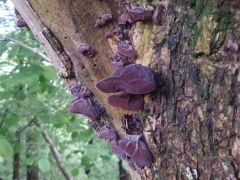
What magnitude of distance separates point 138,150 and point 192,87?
265 mm

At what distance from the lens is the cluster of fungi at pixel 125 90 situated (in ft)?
3.53

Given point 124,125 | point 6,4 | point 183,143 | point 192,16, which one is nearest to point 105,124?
point 124,125

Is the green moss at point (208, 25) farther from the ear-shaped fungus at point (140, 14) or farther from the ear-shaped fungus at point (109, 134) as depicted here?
the ear-shaped fungus at point (109, 134)

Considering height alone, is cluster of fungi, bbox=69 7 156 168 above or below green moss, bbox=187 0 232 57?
below

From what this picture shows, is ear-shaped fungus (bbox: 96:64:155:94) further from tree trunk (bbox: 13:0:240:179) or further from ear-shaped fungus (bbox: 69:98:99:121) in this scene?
ear-shaped fungus (bbox: 69:98:99:121)

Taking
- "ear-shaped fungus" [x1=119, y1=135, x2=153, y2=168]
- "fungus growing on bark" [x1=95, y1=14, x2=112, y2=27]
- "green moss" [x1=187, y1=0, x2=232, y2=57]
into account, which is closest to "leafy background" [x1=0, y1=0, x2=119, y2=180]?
"fungus growing on bark" [x1=95, y1=14, x2=112, y2=27]

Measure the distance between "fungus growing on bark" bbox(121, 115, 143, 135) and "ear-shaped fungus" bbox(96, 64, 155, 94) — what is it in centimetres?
16

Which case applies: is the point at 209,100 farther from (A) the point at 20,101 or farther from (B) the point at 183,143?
(A) the point at 20,101

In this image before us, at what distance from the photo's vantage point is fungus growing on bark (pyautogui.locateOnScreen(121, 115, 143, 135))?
1.20 m

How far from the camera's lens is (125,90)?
3.55ft

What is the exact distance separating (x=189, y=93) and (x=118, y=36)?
36cm

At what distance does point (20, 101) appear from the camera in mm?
4527

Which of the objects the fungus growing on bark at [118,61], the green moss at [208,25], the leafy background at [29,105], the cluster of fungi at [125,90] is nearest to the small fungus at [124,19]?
the cluster of fungi at [125,90]

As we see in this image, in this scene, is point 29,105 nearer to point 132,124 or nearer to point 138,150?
point 132,124
